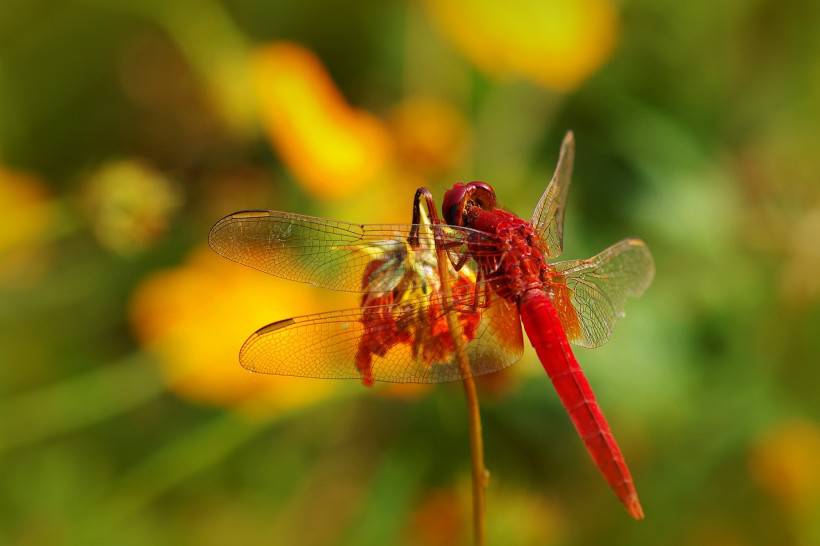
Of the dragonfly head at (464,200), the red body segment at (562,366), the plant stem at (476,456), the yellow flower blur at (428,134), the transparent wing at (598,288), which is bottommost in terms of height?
the plant stem at (476,456)

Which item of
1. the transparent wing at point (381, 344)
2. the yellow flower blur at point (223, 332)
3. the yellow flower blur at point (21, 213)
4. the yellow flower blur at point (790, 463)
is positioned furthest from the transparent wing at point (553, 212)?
the yellow flower blur at point (21, 213)

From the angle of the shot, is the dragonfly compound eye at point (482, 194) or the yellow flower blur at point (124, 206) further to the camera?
the yellow flower blur at point (124, 206)

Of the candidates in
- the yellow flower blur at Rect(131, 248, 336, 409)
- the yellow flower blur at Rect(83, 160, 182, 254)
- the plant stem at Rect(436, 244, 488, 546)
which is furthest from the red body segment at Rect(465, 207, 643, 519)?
the yellow flower blur at Rect(83, 160, 182, 254)

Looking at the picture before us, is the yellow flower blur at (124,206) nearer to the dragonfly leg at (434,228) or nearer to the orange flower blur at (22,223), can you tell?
the orange flower blur at (22,223)

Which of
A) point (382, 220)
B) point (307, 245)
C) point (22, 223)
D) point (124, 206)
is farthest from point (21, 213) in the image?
point (307, 245)

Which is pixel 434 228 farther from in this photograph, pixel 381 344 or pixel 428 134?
pixel 428 134
